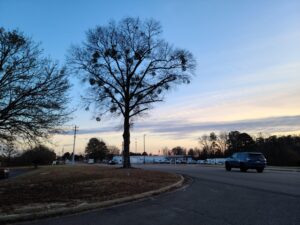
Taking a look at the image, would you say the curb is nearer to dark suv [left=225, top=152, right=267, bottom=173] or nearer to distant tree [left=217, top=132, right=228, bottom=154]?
dark suv [left=225, top=152, right=267, bottom=173]

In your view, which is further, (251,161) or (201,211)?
(251,161)

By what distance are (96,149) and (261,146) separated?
94.3m

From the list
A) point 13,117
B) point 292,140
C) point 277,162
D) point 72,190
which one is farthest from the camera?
point 292,140

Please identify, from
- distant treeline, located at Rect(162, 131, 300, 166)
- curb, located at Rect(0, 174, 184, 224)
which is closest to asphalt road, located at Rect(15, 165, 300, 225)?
curb, located at Rect(0, 174, 184, 224)

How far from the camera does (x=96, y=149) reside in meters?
184

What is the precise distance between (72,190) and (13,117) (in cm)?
441

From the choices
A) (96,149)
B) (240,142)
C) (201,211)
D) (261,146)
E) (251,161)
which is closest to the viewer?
(201,211)

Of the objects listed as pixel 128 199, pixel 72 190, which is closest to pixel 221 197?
pixel 128 199

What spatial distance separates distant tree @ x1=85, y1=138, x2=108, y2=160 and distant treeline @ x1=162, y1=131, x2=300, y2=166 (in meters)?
46.1

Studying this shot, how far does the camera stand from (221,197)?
12977 millimetres

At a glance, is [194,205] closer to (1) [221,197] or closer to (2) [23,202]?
(1) [221,197]

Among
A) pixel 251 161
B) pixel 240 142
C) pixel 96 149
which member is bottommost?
pixel 251 161

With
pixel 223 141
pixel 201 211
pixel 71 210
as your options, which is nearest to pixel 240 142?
pixel 223 141

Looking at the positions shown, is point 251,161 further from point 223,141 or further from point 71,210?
point 223,141
